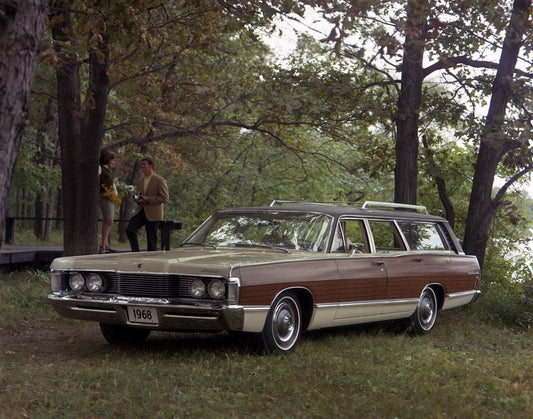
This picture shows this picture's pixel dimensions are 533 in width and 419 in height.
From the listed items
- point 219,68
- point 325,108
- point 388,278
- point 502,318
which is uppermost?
point 219,68

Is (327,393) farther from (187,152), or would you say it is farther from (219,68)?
(187,152)

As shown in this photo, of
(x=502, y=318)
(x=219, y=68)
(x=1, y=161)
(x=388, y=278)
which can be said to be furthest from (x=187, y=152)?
(x=1, y=161)

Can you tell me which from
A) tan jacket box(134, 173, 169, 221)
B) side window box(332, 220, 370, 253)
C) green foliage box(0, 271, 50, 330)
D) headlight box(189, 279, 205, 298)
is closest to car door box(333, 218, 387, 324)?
side window box(332, 220, 370, 253)

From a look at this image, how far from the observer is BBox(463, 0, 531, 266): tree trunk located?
13.4m

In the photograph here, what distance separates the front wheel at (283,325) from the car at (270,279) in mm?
10

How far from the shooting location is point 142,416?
206 inches

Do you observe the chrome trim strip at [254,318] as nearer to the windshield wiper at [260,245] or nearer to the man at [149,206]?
the windshield wiper at [260,245]

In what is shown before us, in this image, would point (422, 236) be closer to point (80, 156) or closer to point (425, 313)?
point (425, 313)

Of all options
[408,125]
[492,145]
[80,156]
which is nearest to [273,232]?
[80,156]

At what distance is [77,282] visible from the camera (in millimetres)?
7520

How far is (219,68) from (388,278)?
8.32 metres

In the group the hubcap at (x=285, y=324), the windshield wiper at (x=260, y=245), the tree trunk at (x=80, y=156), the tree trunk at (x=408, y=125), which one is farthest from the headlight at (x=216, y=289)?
the tree trunk at (x=408, y=125)

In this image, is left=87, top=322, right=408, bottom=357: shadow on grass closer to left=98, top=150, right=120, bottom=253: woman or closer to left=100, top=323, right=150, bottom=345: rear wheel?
left=100, top=323, right=150, bottom=345: rear wheel

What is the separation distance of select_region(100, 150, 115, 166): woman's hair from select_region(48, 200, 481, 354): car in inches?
185
